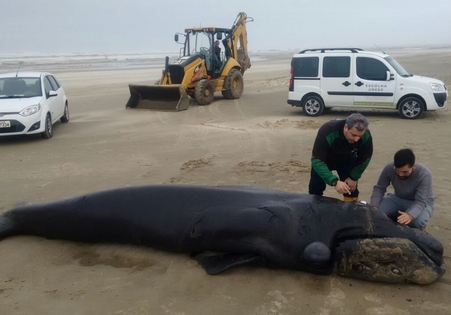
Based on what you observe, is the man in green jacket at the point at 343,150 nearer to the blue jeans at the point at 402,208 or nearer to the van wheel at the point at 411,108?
the blue jeans at the point at 402,208

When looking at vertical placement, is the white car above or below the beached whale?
above

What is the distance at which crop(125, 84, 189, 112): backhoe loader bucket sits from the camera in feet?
55.9

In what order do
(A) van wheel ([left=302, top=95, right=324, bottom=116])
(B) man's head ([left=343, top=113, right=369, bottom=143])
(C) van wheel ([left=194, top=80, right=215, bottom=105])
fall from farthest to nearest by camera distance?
1. (C) van wheel ([left=194, top=80, right=215, bottom=105])
2. (A) van wheel ([left=302, top=95, right=324, bottom=116])
3. (B) man's head ([left=343, top=113, right=369, bottom=143])

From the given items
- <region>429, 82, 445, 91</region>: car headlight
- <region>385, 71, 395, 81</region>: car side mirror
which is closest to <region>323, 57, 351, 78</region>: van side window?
<region>385, 71, 395, 81</region>: car side mirror

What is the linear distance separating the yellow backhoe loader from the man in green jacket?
1143 cm

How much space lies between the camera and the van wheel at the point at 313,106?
15289mm

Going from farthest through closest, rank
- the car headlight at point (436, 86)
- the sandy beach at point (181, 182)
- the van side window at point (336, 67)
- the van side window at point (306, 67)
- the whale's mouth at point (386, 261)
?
the van side window at point (306, 67), the van side window at point (336, 67), the car headlight at point (436, 86), the whale's mouth at point (386, 261), the sandy beach at point (181, 182)

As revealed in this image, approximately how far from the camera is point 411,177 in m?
5.43

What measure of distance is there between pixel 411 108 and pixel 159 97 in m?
8.82

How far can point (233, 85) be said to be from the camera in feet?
66.1

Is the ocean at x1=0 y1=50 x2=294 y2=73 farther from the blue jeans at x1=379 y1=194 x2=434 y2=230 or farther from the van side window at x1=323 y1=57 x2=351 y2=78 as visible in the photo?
the blue jeans at x1=379 y1=194 x2=434 y2=230

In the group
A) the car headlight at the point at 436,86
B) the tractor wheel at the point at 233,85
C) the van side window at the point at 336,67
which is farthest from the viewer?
the tractor wheel at the point at 233,85

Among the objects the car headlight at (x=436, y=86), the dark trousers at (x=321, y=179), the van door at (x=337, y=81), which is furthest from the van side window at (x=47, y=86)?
the car headlight at (x=436, y=86)

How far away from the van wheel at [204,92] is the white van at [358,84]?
390cm
